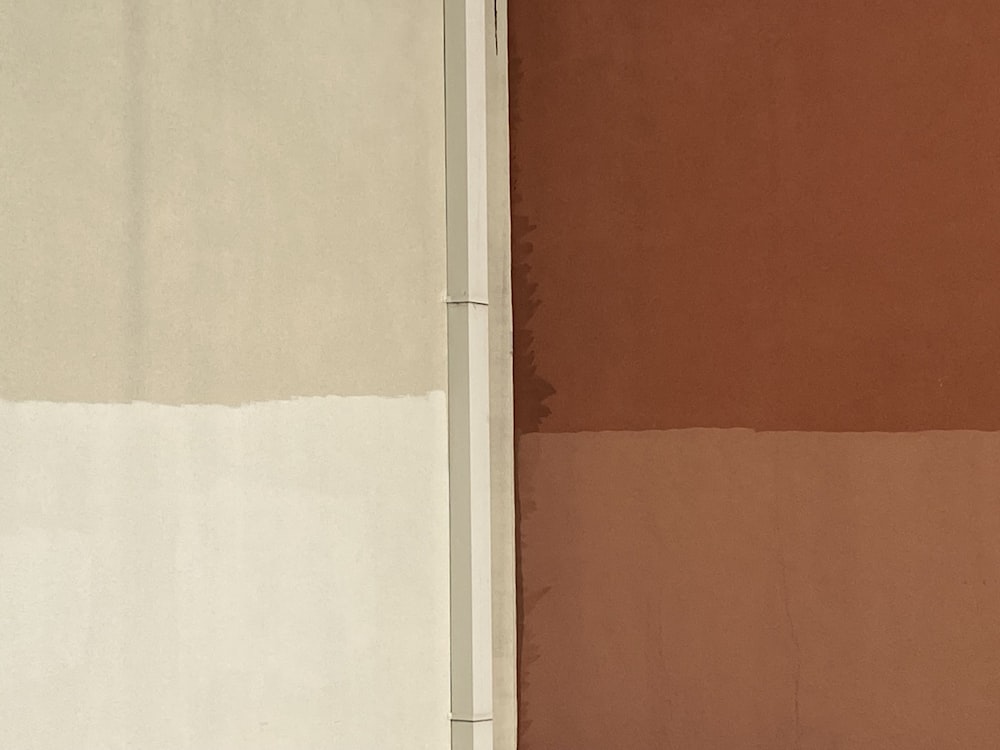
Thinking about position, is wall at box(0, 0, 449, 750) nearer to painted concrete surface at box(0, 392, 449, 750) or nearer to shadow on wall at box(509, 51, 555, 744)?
painted concrete surface at box(0, 392, 449, 750)

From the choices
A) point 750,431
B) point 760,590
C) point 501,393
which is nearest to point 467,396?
point 501,393

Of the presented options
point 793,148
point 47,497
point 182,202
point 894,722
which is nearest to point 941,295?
point 793,148

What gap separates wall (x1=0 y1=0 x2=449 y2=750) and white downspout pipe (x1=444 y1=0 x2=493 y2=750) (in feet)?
0.08

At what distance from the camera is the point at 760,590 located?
1754 millimetres

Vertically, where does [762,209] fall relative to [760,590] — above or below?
above

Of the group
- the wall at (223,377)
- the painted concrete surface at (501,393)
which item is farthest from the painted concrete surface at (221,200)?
the painted concrete surface at (501,393)

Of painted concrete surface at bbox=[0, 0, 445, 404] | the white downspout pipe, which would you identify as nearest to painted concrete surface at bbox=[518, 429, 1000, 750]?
the white downspout pipe

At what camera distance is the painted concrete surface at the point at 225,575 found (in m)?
1.14

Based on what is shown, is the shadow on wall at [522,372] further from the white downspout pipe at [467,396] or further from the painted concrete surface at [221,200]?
the painted concrete surface at [221,200]

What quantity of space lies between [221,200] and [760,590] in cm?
103

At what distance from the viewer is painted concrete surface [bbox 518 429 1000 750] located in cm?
163

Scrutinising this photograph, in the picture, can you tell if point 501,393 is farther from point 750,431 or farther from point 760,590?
point 760,590

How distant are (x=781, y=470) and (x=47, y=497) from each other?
111 cm

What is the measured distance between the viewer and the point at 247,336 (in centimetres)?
143
